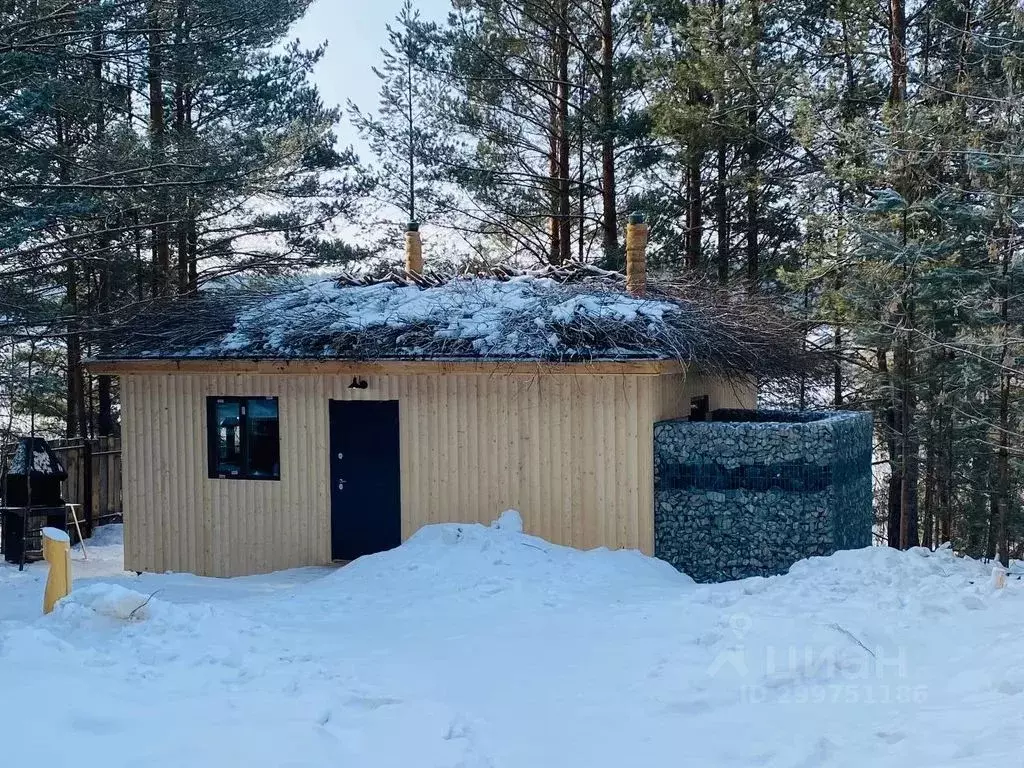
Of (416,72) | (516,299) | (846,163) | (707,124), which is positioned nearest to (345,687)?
(516,299)

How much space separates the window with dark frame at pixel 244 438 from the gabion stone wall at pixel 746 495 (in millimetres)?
4509

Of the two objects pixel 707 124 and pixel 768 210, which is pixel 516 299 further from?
pixel 768 210

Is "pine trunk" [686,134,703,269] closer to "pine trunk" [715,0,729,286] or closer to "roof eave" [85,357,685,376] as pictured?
"pine trunk" [715,0,729,286]

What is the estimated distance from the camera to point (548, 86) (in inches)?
767

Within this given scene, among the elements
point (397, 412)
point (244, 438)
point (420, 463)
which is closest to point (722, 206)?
point (397, 412)

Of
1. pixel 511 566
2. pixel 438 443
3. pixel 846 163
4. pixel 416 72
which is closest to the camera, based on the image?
pixel 511 566

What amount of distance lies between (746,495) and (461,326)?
3.59 m

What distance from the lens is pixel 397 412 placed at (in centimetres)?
1079

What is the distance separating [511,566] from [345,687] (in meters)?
3.37

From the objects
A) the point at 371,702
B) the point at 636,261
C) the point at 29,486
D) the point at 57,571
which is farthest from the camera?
the point at 29,486

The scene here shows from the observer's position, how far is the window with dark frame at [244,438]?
11172mm

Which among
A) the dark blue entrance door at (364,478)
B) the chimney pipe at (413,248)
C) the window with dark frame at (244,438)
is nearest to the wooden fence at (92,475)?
the window with dark frame at (244,438)

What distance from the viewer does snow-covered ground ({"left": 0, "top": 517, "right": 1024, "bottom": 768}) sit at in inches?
191

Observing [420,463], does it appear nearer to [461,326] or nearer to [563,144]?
[461,326]
